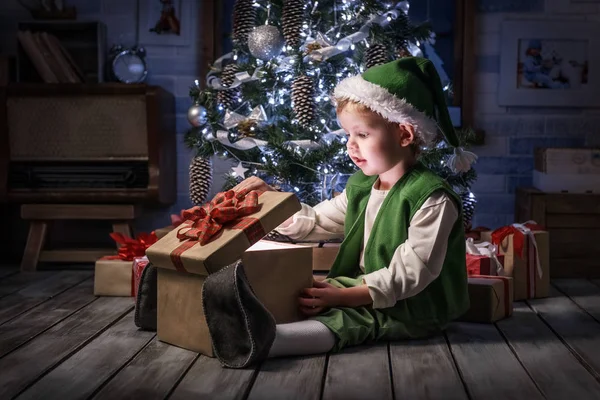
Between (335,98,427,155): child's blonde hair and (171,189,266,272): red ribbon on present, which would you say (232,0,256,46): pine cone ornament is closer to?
(335,98,427,155): child's blonde hair

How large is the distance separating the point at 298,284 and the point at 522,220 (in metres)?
1.91

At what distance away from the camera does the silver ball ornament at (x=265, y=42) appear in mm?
3035

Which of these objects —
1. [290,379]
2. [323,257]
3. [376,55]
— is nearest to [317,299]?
[290,379]

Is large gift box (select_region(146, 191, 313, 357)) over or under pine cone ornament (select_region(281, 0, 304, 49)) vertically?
under

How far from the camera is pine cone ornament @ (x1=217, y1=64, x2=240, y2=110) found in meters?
3.16

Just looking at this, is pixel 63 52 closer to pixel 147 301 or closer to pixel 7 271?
pixel 7 271

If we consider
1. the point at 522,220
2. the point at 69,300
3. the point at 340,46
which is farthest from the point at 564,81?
the point at 69,300

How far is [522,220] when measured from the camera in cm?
370

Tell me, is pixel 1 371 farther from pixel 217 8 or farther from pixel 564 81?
pixel 564 81

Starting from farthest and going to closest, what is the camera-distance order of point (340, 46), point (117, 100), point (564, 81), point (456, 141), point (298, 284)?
point (564, 81), point (117, 100), point (340, 46), point (456, 141), point (298, 284)

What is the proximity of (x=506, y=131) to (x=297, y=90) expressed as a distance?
4.50ft

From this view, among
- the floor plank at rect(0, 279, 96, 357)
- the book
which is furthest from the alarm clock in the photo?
the floor plank at rect(0, 279, 96, 357)

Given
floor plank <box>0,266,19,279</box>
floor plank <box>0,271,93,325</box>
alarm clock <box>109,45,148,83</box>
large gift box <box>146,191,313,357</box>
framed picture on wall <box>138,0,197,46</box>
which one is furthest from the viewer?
framed picture on wall <box>138,0,197,46</box>

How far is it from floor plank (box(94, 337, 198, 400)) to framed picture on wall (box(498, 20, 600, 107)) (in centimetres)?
242
